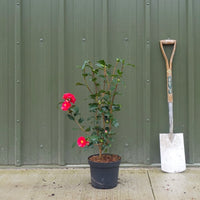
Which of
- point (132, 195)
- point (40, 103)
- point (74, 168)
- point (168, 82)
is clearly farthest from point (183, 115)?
point (40, 103)

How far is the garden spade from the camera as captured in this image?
3.46 m

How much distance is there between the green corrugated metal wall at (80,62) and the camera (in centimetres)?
370

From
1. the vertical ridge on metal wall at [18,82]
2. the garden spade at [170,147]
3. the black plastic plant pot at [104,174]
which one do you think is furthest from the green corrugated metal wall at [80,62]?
the black plastic plant pot at [104,174]

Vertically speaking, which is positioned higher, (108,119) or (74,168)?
(108,119)

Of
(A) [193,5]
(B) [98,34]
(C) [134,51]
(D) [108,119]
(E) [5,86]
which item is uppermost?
(A) [193,5]

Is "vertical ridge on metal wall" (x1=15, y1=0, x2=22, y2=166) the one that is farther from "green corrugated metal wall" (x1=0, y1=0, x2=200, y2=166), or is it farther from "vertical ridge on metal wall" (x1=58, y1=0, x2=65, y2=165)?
"vertical ridge on metal wall" (x1=58, y1=0, x2=65, y2=165)

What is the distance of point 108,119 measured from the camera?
10.1ft

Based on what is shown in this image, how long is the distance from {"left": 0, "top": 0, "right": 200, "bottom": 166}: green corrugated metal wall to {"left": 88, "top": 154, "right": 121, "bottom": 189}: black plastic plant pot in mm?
695

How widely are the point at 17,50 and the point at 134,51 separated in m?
1.57

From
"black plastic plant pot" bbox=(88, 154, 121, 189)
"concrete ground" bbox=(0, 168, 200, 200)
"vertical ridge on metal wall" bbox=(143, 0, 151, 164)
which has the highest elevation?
"vertical ridge on metal wall" bbox=(143, 0, 151, 164)

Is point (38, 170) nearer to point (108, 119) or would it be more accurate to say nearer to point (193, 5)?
point (108, 119)

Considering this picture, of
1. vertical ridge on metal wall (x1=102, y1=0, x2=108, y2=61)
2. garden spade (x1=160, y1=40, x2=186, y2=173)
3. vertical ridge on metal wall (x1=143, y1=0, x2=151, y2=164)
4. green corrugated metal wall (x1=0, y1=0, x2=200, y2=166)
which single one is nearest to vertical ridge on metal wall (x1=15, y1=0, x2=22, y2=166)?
green corrugated metal wall (x1=0, y1=0, x2=200, y2=166)

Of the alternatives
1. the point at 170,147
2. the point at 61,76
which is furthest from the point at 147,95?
the point at 61,76

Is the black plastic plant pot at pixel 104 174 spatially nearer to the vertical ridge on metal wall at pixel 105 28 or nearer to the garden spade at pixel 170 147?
the garden spade at pixel 170 147
